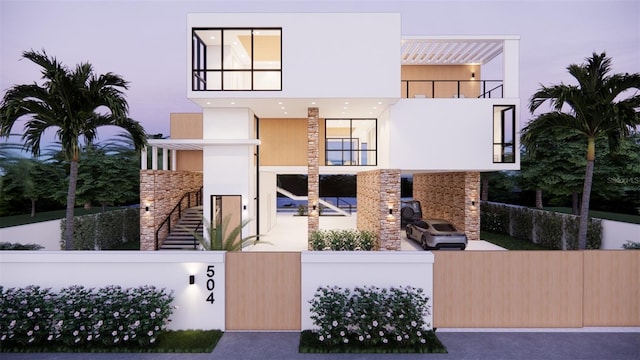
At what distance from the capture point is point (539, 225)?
14.8 meters

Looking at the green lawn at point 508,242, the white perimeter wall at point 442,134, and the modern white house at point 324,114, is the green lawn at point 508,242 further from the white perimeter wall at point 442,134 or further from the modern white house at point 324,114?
the white perimeter wall at point 442,134

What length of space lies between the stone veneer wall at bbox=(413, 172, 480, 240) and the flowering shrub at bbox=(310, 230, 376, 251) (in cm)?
563

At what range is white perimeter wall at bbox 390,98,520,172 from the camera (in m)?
12.2

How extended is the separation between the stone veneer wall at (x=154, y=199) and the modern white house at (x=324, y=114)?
43 millimetres

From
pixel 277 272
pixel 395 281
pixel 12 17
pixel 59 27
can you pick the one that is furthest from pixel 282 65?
pixel 59 27

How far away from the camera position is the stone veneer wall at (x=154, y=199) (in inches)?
485

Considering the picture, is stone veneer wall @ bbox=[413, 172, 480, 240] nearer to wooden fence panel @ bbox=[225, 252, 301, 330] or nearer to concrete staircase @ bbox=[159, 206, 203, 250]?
wooden fence panel @ bbox=[225, 252, 301, 330]

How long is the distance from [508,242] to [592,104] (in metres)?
8.00

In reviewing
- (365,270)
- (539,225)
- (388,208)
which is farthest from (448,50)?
(365,270)

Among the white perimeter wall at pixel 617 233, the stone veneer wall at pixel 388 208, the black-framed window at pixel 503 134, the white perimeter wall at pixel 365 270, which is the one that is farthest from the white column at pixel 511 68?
the white perimeter wall at pixel 365 270

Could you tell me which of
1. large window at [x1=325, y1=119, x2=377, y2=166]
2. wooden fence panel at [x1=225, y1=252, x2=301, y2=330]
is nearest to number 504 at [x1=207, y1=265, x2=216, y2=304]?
wooden fence panel at [x1=225, y1=252, x2=301, y2=330]

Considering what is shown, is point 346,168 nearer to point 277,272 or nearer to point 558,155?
point 277,272

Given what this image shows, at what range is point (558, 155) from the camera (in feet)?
56.4

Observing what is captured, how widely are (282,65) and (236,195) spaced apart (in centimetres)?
538
